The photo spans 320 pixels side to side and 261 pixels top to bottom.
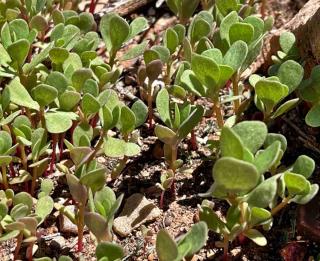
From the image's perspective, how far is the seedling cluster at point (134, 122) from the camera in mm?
1859

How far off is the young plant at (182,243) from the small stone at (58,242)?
502 mm

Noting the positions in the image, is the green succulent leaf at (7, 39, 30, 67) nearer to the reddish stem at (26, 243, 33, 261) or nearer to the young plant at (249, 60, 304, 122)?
the reddish stem at (26, 243, 33, 261)

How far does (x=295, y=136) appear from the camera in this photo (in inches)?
98.6

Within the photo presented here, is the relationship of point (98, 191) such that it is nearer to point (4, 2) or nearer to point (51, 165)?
point (51, 165)

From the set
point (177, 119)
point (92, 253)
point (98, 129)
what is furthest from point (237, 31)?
point (92, 253)

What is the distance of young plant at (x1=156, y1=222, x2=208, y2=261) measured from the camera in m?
1.73

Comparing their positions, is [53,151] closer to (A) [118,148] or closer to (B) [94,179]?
(A) [118,148]

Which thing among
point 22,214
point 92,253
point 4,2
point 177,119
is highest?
point 4,2

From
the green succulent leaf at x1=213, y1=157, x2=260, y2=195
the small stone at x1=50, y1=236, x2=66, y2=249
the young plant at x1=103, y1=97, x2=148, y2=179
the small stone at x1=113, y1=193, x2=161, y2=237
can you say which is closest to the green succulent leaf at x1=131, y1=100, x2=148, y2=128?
the young plant at x1=103, y1=97, x2=148, y2=179

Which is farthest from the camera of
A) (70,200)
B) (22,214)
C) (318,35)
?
(318,35)

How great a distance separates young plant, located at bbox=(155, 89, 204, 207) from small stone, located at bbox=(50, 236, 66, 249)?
37 centimetres

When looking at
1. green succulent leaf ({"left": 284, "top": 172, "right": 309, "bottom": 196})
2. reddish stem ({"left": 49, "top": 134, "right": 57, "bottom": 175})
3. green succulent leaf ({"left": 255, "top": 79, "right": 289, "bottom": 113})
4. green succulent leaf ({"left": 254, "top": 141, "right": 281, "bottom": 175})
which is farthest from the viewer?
reddish stem ({"left": 49, "top": 134, "right": 57, "bottom": 175})

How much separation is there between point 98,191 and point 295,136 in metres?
0.87

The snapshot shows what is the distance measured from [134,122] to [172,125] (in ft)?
0.43
